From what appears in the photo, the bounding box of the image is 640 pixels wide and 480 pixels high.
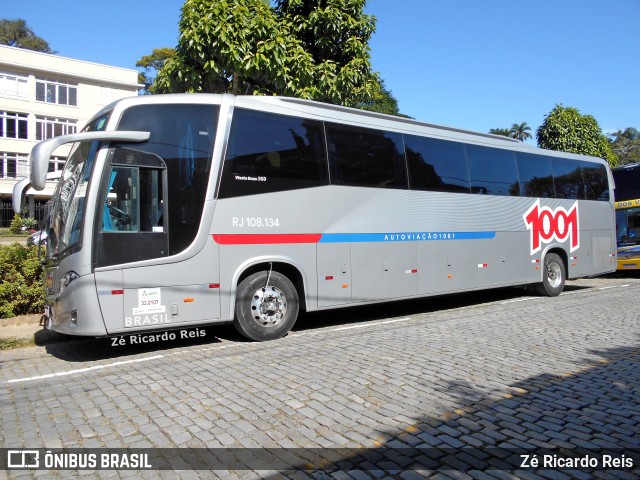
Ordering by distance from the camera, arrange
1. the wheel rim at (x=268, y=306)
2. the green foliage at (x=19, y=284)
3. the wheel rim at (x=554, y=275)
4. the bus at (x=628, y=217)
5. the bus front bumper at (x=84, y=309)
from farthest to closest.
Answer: the bus at (x=628, y=217), the wheel rim at (x=554, y=275), the green foliage at (x=19, y=284), the wheel rim at (x=268, y=306), the bus front bumper at (x=84, y=309)

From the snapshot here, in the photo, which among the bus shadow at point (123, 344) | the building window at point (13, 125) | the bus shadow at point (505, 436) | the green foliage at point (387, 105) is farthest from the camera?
the green foliage at point (387, 105)

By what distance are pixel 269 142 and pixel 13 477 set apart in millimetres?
5440

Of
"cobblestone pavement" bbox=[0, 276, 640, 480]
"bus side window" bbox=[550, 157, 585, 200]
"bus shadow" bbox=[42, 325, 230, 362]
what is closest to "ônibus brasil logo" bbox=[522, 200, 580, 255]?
"bus side window" bbox=[550, 157, 585, 200]

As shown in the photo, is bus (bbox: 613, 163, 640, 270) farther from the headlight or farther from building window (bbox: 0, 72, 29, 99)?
building window (bbox: 0, 72, 29, 99)

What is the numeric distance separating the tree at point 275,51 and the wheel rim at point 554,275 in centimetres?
643

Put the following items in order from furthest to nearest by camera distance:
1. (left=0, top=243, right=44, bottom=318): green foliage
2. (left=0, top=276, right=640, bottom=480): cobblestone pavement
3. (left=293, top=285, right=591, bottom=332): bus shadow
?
(left=293, top=285, right=591, bottom=332): bus shadow, (left=0, top=243, right=44, bottom=318): green foliage, (left=0, top=276, right=640, bottom=480): cobblestone pavement

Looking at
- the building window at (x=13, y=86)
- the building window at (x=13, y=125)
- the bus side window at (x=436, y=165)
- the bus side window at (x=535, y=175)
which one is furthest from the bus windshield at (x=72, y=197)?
the building window at (x=13, y=86)

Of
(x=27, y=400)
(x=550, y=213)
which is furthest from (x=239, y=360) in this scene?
(x=550, y=213)

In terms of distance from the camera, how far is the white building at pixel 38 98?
36.9 meters

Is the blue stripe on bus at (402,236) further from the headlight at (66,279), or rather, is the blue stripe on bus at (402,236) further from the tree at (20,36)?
the tree at (20,36)

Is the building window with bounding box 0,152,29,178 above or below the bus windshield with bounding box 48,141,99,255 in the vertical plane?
above

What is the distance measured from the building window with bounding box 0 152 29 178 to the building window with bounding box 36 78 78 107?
4928mm

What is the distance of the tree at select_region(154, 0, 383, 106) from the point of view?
9.57 meters

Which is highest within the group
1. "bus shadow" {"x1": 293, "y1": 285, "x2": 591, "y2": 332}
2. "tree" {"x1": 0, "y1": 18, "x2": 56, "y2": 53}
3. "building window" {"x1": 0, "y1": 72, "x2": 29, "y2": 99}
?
"tree" {"x1": 0, "y1": 18, "x2": 56, "y2": 53}
